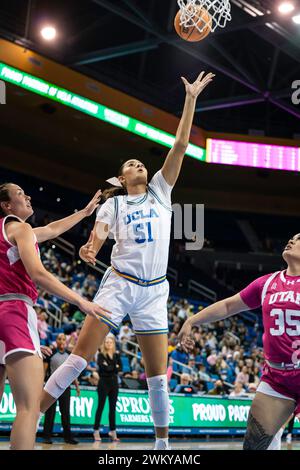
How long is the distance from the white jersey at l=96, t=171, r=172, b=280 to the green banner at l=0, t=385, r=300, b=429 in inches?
237

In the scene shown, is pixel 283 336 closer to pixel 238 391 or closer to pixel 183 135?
pixel 183 135

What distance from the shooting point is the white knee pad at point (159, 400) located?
6004 mm

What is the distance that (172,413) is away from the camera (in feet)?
47.7

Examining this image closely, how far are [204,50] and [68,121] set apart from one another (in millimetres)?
5838

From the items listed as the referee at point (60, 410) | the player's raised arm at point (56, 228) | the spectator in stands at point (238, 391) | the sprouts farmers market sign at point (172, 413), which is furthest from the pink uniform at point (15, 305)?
the spectator in stands at point (238, 391)

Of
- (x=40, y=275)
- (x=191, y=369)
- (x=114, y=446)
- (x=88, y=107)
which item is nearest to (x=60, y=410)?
(x=114, y=446)

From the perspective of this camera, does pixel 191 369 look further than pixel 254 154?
No

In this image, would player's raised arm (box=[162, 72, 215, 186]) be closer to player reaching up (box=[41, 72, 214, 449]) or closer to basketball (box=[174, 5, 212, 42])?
player reaching up (box=[41, 72, 214, 449])

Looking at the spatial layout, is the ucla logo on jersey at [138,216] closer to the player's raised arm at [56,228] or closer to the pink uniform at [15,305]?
the player's raised arm at [56,228]

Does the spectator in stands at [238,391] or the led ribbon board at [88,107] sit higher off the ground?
the led ribbon board at [88,107]

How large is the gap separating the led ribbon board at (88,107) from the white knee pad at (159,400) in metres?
14.5

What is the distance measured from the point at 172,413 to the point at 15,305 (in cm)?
1042

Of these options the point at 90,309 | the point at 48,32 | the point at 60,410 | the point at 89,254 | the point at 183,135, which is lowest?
the point at 60,410
